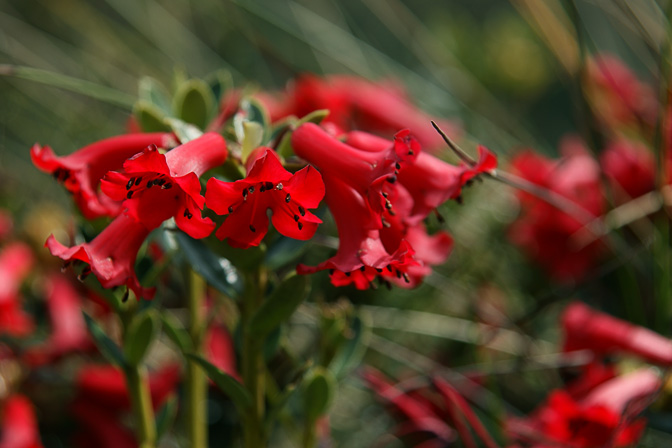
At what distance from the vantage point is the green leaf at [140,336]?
49 centimetres

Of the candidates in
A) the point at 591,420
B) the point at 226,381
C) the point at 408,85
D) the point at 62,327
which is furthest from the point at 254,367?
the point at 408,85

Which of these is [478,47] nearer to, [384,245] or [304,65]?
[304,65]

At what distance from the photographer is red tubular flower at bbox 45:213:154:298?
40cm

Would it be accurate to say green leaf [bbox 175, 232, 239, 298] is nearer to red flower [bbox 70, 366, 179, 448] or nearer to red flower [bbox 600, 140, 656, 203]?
red flower [bbox 70, 366, 179, 448]

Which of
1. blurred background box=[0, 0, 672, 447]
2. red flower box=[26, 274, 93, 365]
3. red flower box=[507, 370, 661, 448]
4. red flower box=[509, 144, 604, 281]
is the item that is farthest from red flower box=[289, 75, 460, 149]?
red flower box=[507, 370, 661, 448]

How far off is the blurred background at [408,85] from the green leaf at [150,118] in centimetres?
10

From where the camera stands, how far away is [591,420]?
584 millimetres

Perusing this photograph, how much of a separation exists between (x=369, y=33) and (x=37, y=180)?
91 centimetres

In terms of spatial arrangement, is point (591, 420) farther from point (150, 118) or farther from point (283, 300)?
point (150, 118)

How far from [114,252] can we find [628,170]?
0.66 metres

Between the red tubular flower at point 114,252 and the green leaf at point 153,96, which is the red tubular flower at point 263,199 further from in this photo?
the green leaf at point 153,96

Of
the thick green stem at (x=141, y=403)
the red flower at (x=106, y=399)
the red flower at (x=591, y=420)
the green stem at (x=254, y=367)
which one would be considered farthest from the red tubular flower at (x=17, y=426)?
the red flower at (x=591, y=420)

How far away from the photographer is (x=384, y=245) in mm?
440

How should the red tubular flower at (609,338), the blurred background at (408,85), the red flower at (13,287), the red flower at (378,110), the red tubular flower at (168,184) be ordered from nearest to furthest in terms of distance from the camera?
the red tubular flower at (168,184) < the red tubular flower at (609,338) < the red flower at (13,287) < the blurred background at (408,85) < the red flower at (378,110)
